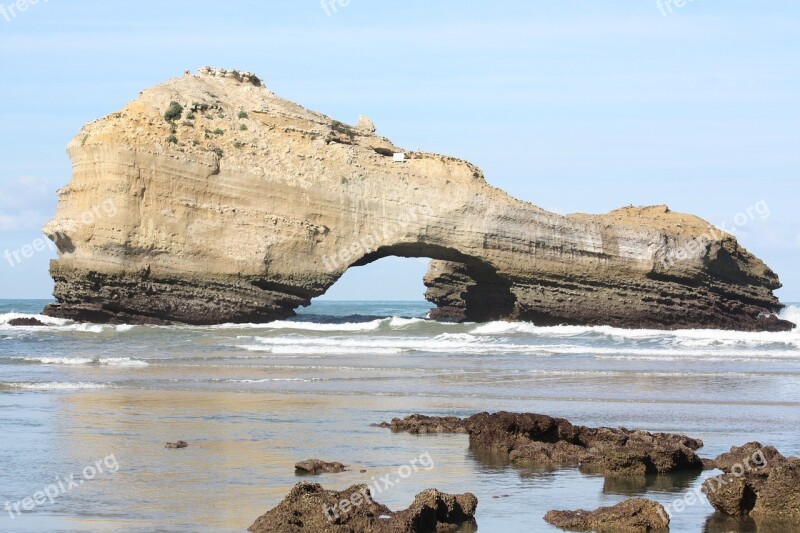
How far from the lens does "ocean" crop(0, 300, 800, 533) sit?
915cm

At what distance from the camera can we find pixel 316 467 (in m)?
10.4

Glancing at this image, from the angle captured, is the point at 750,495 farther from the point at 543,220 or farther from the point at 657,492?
the point at 543,220

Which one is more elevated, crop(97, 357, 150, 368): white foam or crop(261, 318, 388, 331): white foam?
crop(261, 318, 388, 331): white foam

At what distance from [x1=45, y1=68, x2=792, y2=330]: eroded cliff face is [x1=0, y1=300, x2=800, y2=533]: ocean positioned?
672cm

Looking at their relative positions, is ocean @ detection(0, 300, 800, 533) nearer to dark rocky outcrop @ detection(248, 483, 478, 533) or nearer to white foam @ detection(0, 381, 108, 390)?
white foam @ detection(0, 381, 108, 390)

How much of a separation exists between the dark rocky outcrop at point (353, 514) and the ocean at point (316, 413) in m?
0.29

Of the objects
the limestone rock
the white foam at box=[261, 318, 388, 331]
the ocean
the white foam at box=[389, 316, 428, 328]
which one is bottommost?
the ocean

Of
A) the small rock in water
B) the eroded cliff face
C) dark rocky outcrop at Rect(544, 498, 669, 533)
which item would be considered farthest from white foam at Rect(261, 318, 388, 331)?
dark rocky outcrop at Rect(544, 498, 669, 533)

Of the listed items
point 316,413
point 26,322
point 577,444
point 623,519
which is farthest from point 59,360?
point 623,519

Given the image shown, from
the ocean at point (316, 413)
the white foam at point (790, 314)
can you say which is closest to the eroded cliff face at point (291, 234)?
the white foam at point (790, 314)

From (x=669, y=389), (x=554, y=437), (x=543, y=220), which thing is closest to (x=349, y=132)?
(x=543, y=220)

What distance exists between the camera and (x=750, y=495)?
8820 mm

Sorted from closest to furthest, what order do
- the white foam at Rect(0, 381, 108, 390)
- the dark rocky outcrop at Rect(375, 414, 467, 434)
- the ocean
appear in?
the ocean → the dark rocky outcrop at Rect(375, 414, 467, 434) → the white foam at Rect(0, 381, 108, 390)

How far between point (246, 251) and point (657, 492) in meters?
30.5
